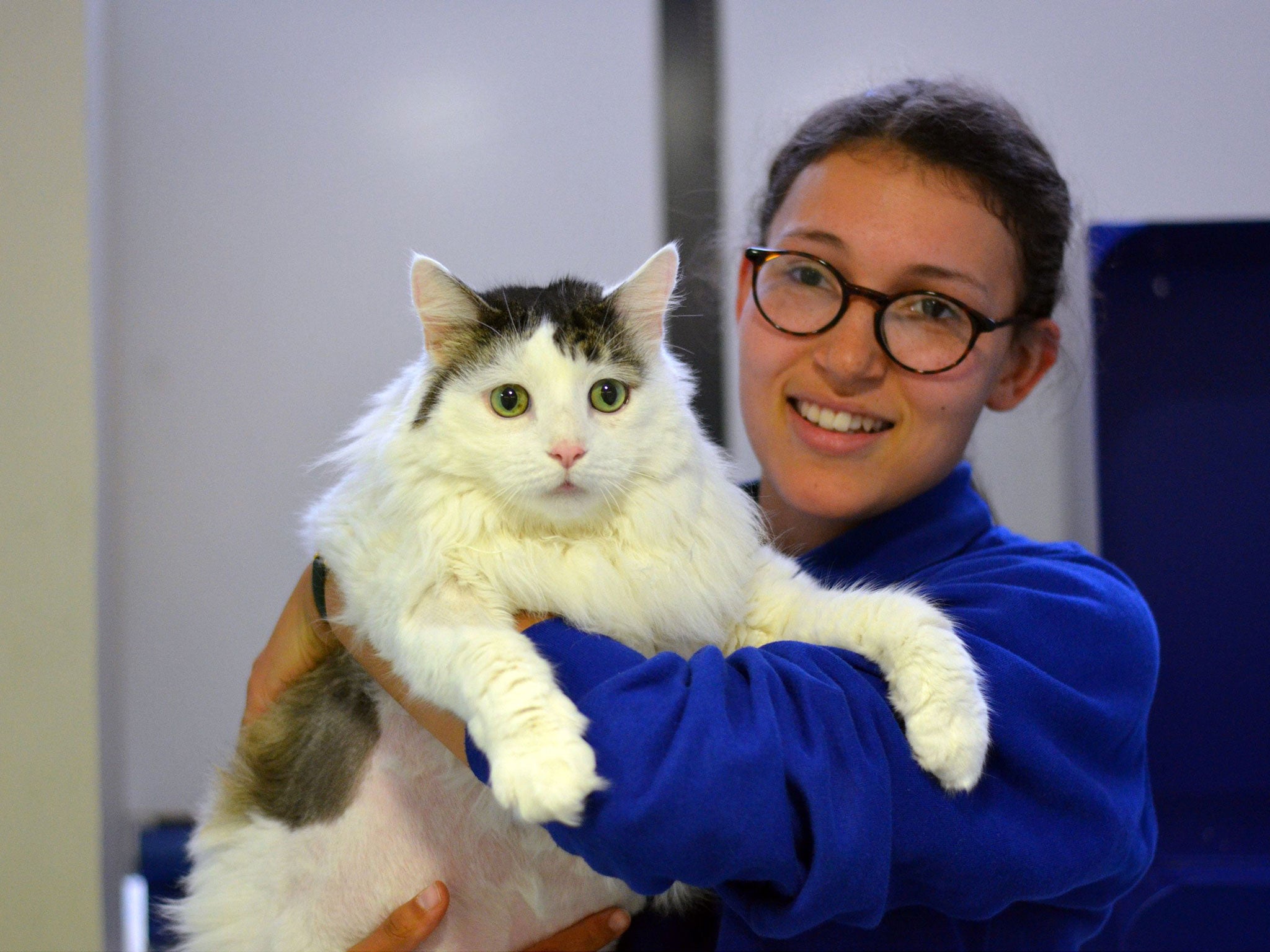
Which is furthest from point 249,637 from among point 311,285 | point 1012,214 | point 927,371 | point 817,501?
point 1012,214

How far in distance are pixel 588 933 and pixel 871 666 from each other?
0.58 meters

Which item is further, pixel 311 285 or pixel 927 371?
pixel 311 285

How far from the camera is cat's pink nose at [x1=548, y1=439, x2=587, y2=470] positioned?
3.51ft

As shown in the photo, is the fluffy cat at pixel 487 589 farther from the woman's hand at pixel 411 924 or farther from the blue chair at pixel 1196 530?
the blue chair at pixel 1196 530

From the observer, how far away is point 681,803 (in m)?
0.79

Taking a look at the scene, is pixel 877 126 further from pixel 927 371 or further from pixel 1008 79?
pixel 1008 79

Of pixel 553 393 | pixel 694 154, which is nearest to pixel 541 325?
pixel 553 393

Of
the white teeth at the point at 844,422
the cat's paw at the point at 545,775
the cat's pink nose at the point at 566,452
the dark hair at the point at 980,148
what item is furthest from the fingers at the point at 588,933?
the dark hair at the point at 980,148

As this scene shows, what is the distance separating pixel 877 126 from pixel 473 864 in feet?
4.24

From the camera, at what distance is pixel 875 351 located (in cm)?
135

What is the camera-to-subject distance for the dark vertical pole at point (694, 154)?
2.55 meters

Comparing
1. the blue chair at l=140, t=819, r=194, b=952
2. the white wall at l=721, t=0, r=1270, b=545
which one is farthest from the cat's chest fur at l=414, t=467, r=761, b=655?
the blue chair at l=140, t=819, r=194, b=952

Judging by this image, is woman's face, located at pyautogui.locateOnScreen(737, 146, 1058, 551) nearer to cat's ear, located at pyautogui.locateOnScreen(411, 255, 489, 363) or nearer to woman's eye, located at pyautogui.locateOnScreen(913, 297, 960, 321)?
woman's eye, located at pyautogui.locateOnScreen(913, 297, 960, 321)

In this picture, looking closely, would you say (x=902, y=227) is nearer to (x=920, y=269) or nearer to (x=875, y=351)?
(x=920, y=269)
